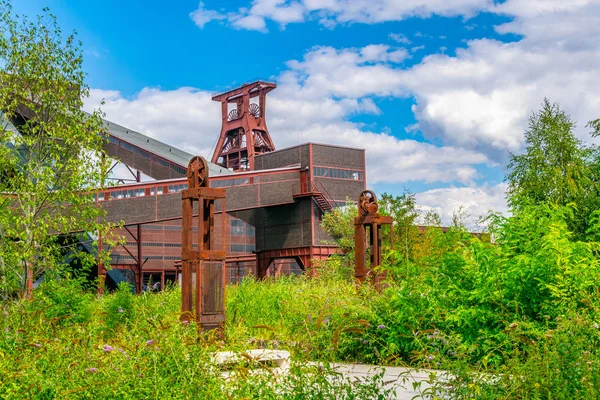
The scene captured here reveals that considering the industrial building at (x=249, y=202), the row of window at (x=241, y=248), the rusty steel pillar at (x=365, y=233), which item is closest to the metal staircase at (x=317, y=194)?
the industrial building at (x=249, y=202)

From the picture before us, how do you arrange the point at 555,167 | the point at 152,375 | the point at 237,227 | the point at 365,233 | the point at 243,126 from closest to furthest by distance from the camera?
the point at 152,375 → the point at 365,233 → the point at 555,167 → the point at 237,227 → the point at 243,126

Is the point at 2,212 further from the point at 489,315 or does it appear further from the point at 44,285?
the point at 489,315

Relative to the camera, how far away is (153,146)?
39.3 metres

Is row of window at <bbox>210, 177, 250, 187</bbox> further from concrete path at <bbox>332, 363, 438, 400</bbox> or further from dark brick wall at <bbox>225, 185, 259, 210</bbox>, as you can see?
concrete path at <bbox>332, 363, 438, 400</bbox>

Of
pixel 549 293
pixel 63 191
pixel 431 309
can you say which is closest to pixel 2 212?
pixel 63 191

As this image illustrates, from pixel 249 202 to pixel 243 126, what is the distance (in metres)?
20.6

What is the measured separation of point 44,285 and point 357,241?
5616 millimetres

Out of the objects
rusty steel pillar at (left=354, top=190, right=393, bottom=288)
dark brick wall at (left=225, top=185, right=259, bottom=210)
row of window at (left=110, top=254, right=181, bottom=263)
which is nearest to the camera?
rusty steel pillar at (left=354, top=190, right=393, bottom=288)

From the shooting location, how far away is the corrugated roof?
37.8m

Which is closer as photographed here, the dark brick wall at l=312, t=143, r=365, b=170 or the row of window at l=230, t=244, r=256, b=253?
the dark brick wall at l=312, t=143, r=365, b=170

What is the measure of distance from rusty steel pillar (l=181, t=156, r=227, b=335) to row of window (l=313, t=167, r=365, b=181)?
2506 centimetres

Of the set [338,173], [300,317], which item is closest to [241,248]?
[338,173]

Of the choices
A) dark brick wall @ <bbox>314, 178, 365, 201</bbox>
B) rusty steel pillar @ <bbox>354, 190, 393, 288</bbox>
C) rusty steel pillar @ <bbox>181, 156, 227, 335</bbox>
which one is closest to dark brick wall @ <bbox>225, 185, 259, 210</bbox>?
dark brick wall @ <bbox>314, 178, 365, 201</bbox>

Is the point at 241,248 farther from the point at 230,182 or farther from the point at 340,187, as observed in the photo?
the point at 230,182
